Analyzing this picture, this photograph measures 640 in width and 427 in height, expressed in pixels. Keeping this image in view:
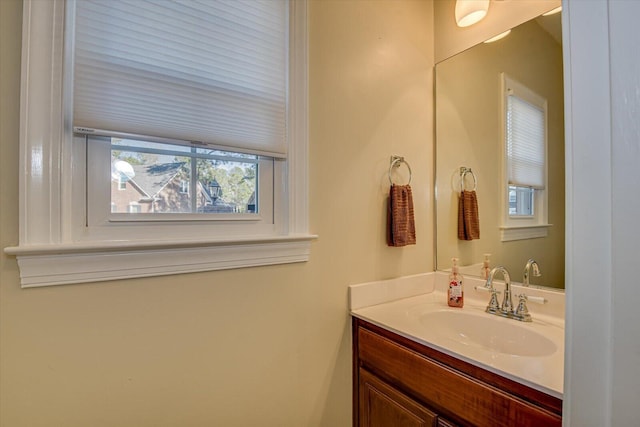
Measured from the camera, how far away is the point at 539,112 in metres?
1.23

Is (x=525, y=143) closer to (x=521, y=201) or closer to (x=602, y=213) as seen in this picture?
(x=521, y=201)

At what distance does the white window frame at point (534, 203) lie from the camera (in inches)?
48.4

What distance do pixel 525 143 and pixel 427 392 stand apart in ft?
3.58

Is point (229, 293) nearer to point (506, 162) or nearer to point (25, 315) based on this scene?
point (25, 315)

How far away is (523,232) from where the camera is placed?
1308 millimetres

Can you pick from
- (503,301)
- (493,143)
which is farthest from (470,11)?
(503,301)

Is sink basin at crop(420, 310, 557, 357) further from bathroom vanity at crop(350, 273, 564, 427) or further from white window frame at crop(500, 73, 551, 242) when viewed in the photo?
white window frame at crop(500, 73, 551, 242)

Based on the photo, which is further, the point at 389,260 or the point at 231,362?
the point at 389,260

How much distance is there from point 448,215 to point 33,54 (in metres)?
1.68

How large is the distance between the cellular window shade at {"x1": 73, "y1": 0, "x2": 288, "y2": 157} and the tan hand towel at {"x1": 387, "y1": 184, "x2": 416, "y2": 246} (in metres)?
0.57

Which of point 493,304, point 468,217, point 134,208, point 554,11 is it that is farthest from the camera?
point 468,217

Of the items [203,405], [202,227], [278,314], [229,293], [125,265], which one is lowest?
[203,405]

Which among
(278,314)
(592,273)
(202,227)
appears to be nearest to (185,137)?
(202,227)

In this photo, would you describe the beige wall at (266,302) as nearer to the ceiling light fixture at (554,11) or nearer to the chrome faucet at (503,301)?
the chrome faucet at (503,301)
